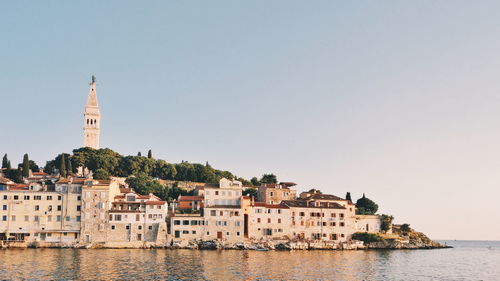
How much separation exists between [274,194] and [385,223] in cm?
2206

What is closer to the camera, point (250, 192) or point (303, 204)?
point (303, 204)

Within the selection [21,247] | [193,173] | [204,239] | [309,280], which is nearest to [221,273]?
[309,280]

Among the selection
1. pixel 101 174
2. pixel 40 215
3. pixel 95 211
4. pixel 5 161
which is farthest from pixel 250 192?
pixel 5 161

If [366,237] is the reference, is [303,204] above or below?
above

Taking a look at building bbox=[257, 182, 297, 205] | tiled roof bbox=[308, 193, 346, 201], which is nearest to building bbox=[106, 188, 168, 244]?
building bbox=[257, 182, 297, 205]

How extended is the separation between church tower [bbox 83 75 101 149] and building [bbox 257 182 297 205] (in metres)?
61.1

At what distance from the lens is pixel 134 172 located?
116562 millimetres

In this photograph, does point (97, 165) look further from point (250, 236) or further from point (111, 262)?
point (111, 262)

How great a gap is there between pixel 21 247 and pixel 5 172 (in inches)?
1430

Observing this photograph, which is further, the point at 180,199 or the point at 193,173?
the point at 193,173

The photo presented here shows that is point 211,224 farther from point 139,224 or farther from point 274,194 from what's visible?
point 274,194

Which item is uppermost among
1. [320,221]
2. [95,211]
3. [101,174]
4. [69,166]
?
[69,166]

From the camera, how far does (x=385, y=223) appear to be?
3807 inches

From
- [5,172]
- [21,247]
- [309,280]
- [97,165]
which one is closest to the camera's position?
[309,280]
